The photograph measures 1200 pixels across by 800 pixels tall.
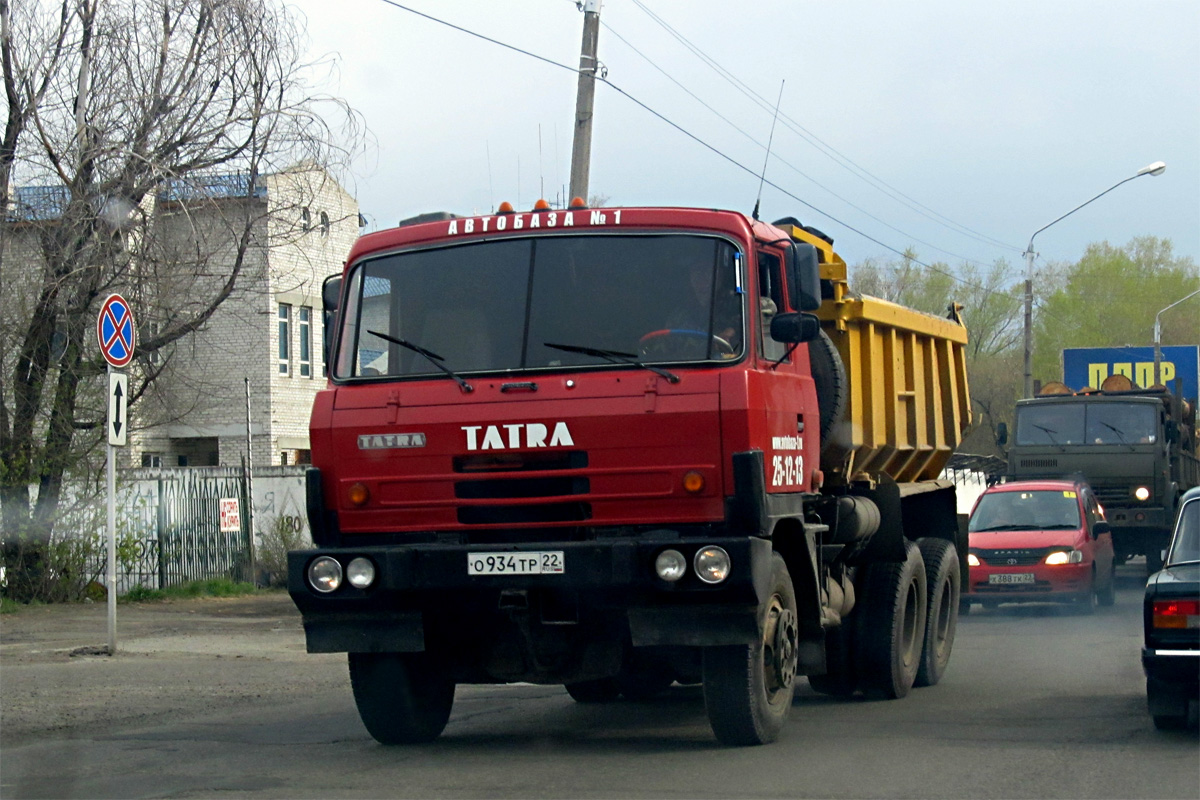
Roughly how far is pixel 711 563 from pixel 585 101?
1149 cm

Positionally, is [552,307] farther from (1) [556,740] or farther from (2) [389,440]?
(1) [556,740]

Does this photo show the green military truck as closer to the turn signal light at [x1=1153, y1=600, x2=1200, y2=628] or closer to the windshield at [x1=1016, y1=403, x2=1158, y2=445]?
Answer: the windshield at [x1=1016, y1=403, x2=1158, y2=445]

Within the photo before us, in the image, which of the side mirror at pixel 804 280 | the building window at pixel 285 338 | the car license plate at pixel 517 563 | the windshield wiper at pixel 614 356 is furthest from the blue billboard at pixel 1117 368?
the car license plate at pixel 517 563

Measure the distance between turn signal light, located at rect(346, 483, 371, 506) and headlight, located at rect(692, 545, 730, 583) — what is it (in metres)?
1.79

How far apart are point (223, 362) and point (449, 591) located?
27.1 m

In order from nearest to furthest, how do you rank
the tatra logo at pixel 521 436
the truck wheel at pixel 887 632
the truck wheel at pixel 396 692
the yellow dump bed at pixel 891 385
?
1. the tatra logo at pixel 521 436
2. the truck wheel at pixel 396 692
3. the yellow dump bed at pixel 891 385
4. the truck wheel at pixel 887 632

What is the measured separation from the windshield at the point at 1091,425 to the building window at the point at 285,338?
17.0m

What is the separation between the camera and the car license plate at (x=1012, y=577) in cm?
1827

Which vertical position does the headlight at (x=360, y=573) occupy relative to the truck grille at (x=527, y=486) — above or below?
below

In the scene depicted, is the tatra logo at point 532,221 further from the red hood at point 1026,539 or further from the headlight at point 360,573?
the red hood at point 1026,539

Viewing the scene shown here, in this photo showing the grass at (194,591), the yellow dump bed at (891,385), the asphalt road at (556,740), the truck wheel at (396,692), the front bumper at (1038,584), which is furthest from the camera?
the grass at (194,591)

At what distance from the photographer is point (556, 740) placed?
870 centimetres

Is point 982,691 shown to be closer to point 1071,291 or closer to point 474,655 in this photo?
point 474,655

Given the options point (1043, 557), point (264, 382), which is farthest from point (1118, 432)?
point (264, 382)
